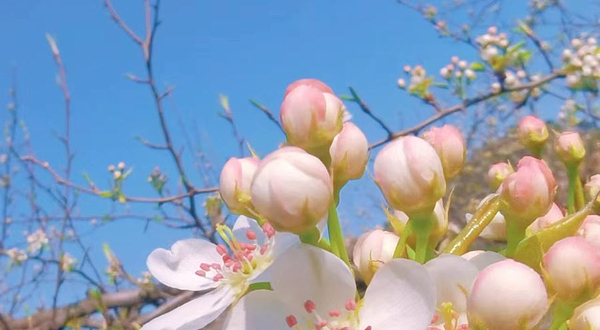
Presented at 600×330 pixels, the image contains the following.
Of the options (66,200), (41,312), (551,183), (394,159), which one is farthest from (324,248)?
(66,200)

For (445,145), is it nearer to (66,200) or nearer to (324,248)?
(324,248)

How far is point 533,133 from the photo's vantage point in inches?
35.4

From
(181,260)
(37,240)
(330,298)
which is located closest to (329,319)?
(330,298)

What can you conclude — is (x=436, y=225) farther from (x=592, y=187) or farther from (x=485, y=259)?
(x=592, y=187)

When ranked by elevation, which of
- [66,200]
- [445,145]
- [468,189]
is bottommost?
[468,189]

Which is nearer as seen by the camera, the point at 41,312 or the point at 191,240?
the point at 191,240

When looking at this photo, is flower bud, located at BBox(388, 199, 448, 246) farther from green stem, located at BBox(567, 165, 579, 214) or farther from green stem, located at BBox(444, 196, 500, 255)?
green stem, located at BBox(567, 165, 579, 214)

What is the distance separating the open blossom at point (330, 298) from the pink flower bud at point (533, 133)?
0.45m

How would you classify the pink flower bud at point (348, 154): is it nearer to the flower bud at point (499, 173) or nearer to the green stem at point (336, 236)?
the green stem at point (336, 236)

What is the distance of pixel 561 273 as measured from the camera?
502mm

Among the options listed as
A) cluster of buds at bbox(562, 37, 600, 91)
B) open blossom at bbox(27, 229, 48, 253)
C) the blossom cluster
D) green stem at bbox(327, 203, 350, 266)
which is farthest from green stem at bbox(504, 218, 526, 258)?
open blossom at bbox(27, 229, 48, 253)

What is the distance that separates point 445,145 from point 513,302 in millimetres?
187

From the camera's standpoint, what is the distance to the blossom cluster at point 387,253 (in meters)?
0.50

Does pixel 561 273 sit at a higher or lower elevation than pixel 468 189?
higher
